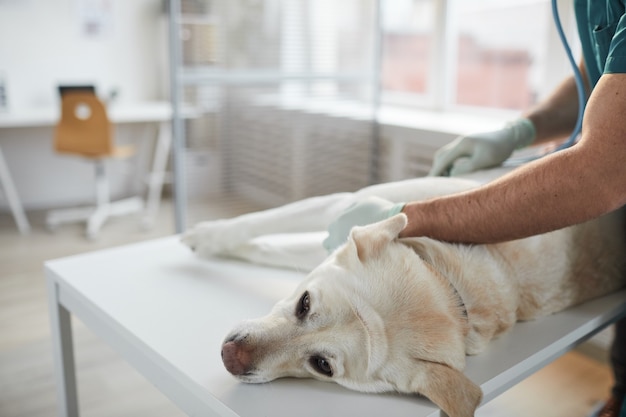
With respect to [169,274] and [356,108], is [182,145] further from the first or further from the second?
[169,274]

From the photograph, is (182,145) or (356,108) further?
(356,108)

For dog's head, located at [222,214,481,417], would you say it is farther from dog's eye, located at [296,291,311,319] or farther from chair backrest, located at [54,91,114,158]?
chair backrest, located at [54,91,114,158]

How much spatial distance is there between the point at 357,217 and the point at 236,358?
389 mm

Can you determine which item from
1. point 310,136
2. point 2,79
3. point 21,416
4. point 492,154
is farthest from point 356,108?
point 2,79

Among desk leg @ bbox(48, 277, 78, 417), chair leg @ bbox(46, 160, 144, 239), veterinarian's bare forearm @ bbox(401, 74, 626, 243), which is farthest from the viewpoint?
chair leg @ bbox(46, 160, 144, 239)

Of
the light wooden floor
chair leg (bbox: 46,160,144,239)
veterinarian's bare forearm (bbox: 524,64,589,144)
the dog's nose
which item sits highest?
veterinarian's bare forearm (bbox: 524,64,589,144)

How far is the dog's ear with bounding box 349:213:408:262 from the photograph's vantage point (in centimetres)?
96

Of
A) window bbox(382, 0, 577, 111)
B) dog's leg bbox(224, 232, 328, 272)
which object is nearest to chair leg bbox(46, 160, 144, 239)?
window bbox(382, 0, 577, 111)

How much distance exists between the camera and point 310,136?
3.33 metres

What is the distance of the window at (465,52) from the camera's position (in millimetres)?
3178

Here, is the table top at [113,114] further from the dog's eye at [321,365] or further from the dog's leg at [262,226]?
the dog's eye at [321,365]

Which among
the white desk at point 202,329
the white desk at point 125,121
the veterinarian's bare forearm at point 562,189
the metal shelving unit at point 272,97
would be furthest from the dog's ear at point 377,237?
the white desk at point 125,121

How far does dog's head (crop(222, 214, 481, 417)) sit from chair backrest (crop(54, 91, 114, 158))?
133 inches

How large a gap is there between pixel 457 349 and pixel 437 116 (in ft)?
8.73
